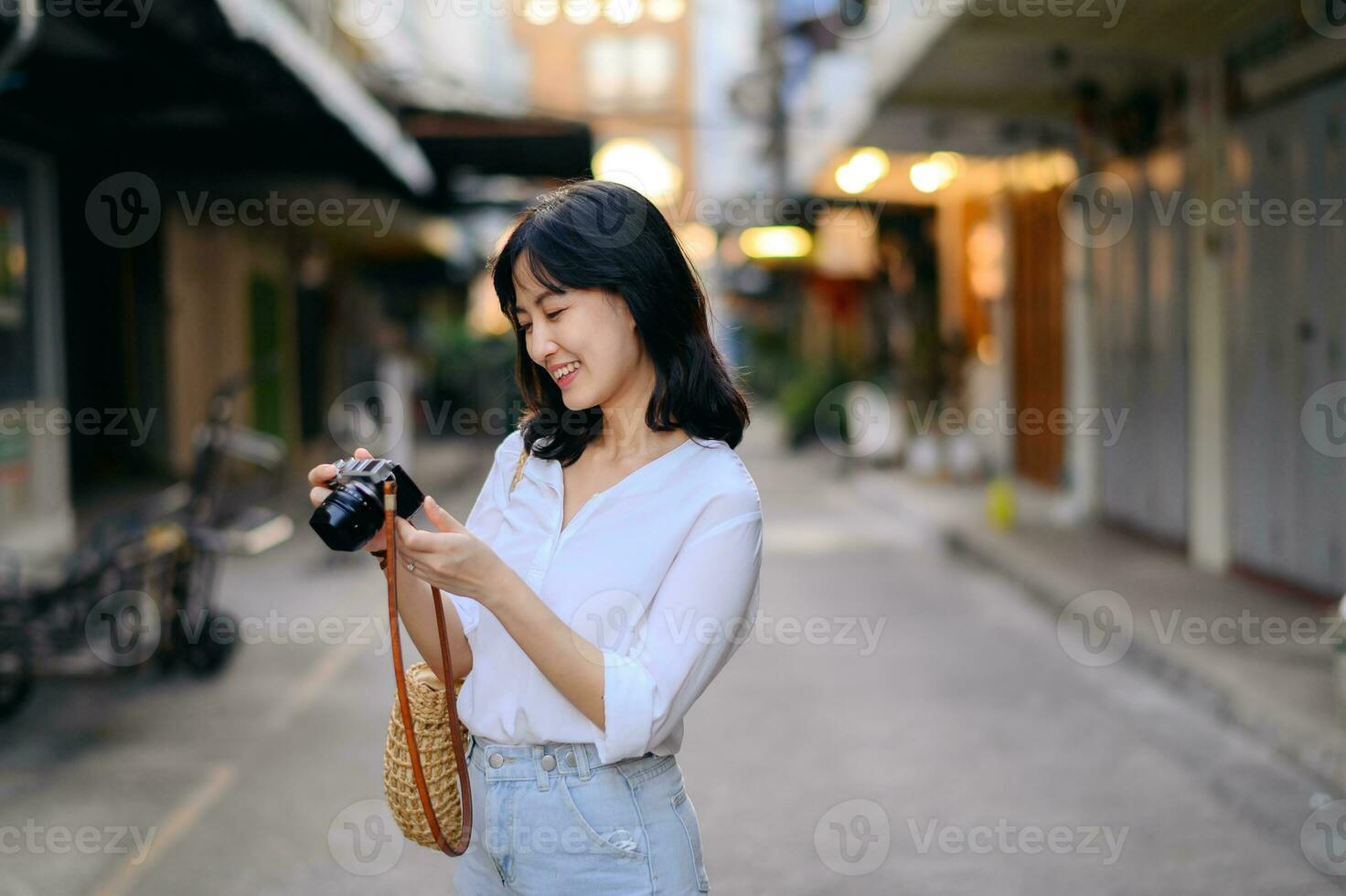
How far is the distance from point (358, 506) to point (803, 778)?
380cm

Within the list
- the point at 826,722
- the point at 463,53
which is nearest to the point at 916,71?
the point at 826,722

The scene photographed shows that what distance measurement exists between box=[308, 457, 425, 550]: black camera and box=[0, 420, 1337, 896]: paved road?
8.81 ft

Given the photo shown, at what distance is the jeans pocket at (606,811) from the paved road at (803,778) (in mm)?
2359

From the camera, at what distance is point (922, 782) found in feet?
16.9

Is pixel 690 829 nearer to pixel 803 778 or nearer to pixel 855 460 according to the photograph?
pixel 803 778

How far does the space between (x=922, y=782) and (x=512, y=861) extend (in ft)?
11.6

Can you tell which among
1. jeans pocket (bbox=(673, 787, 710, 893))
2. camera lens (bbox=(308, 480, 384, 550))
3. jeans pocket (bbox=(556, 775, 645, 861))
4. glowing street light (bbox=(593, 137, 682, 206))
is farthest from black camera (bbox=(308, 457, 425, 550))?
glowing street light (bbox=(593, 137, 682, 206))

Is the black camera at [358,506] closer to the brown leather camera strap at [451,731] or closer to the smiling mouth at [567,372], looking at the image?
the brown leather camera strap at [451,731]

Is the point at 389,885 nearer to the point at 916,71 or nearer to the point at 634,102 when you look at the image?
the point at 916,71

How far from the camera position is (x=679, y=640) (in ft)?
5.96

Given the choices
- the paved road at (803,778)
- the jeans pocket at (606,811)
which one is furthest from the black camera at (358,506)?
the paved road at (803,778)

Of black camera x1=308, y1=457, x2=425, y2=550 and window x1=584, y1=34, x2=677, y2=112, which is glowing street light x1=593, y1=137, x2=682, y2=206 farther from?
window x1=584, y1=34, x2=677, y2=112

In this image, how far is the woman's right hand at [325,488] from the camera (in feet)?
5.97

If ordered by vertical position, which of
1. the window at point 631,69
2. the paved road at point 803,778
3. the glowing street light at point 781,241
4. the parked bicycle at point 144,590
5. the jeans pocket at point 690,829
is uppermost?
the window at point 631,69
